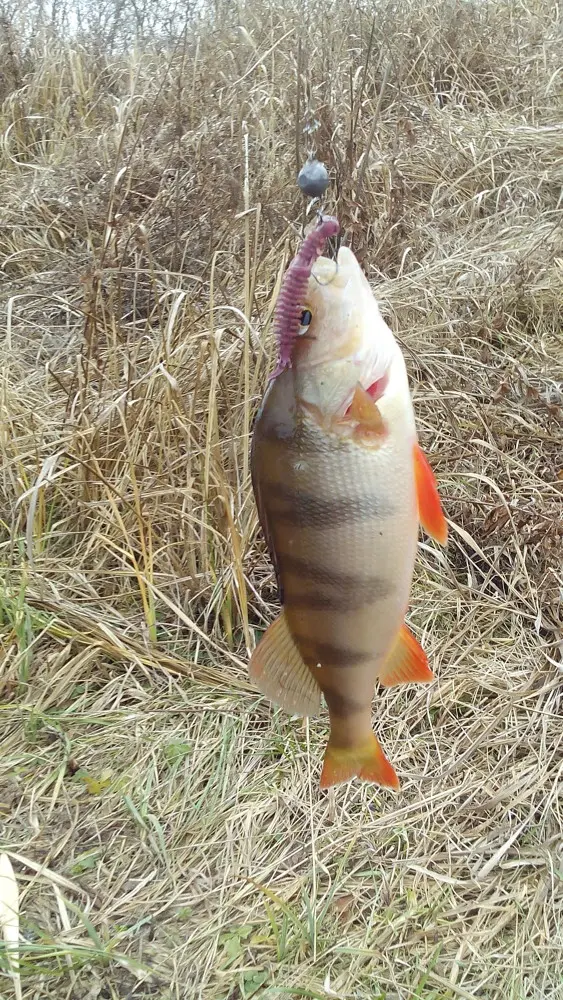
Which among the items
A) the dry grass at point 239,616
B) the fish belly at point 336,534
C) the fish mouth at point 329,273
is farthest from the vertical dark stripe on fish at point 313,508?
the dry grass at point 239,616

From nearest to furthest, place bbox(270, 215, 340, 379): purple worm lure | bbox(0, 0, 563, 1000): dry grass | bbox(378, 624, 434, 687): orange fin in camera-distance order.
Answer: bbox(270, 215, 340, 379): purple worm lure
bbox(378, 624, 434, 687): orange fin
bbox(0, 0, 563, 1000): dry grass

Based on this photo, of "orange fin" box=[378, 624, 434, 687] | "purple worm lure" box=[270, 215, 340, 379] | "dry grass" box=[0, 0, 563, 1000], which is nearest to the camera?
"purple worm lure" box=[270, 215, 340, 379]

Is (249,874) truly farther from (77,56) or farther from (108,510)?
(77,56)

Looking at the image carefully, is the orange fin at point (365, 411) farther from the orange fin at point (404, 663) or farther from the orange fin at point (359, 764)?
the orange fin at point (359, 764)

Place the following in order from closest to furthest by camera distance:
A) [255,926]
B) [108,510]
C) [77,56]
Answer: [255,926], [108,510], [77,56]

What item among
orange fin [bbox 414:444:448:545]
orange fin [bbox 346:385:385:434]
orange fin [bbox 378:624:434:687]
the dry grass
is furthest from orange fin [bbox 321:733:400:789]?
the dry grass

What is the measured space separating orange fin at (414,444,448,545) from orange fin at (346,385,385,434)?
7cm

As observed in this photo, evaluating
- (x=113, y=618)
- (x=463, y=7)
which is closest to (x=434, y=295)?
A: (x=113, y=618)

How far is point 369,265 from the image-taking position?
3.01 metres

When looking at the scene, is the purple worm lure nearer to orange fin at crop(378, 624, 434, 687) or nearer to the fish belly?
the fish belly

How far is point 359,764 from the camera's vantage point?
2.87ft

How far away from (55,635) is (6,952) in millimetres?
847

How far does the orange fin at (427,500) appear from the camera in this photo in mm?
791

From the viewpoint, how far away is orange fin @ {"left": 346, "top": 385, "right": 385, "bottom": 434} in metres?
0.75
